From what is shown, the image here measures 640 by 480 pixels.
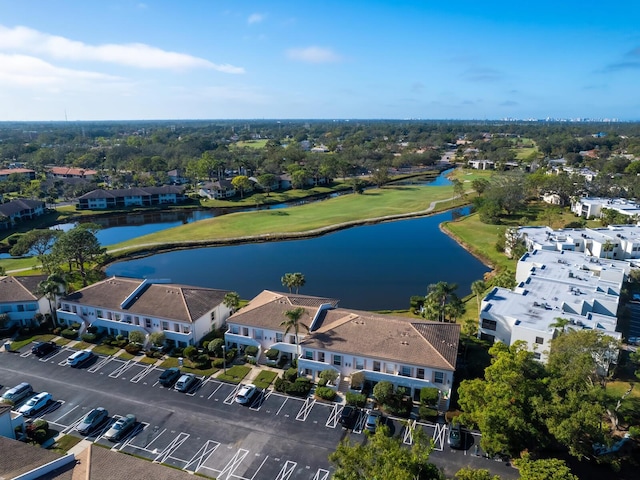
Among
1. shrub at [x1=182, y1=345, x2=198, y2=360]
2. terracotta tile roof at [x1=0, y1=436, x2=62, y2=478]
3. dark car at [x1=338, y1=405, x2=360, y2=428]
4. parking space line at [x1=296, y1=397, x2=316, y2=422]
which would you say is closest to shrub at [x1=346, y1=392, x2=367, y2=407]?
dark car at [x1=338, y1=405, x2=360, y2=428]

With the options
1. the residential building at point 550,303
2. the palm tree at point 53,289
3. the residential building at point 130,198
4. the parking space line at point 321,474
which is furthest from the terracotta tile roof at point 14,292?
the residential building at point 130,198

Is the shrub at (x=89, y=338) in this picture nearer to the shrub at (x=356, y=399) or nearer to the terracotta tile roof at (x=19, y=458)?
the terracotta tile roof at (x=19, y=458)

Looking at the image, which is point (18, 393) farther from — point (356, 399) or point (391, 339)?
point (391, 339)

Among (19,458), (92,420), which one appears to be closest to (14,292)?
(92,420)

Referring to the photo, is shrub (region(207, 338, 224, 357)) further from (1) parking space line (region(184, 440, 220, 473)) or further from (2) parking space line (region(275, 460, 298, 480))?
(2) parking space line (region(275, 460, 298, 480))

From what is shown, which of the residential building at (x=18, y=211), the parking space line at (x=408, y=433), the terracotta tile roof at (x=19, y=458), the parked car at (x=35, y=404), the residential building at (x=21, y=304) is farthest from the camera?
the residential building at (x=18, y=211)

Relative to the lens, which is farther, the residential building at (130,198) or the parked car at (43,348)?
the residential building at (130,198)

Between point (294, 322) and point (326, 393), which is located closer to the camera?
point (326, 393)
